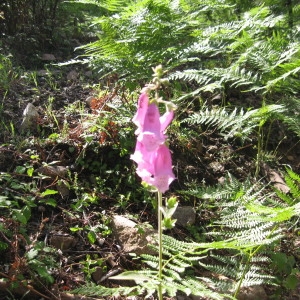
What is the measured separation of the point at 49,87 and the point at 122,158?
1.36 meters

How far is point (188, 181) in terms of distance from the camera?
2.97 metres

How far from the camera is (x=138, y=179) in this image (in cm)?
285

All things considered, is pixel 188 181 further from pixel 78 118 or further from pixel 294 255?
pixel 78 118

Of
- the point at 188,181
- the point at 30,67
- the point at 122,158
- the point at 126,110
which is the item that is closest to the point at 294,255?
the point at 188,181

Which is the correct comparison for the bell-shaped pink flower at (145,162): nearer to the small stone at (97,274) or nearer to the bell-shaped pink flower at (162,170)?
the bell-shaped pink flower at (162,170)

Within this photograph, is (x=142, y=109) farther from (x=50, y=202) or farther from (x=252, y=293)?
(x=252, y=293)

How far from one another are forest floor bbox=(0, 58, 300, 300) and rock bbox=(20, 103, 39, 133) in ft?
0.17

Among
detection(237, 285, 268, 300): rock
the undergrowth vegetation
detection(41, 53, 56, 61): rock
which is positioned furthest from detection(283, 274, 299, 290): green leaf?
detection(41, 53, 56, 61): rock

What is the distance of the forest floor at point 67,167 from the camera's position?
2121 millimetres

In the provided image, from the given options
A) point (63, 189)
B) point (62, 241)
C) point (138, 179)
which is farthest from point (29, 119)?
point (62, 241)

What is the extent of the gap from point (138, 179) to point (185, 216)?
440mm

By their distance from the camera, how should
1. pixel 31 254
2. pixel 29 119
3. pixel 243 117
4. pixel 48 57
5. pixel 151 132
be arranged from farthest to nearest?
pixel 48 57, pixel 29 119, pixel 243 117, pixel 31 254, pixel 151 132

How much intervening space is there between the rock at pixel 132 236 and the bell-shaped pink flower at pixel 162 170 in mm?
865

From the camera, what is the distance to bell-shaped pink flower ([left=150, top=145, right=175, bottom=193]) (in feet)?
4.98
